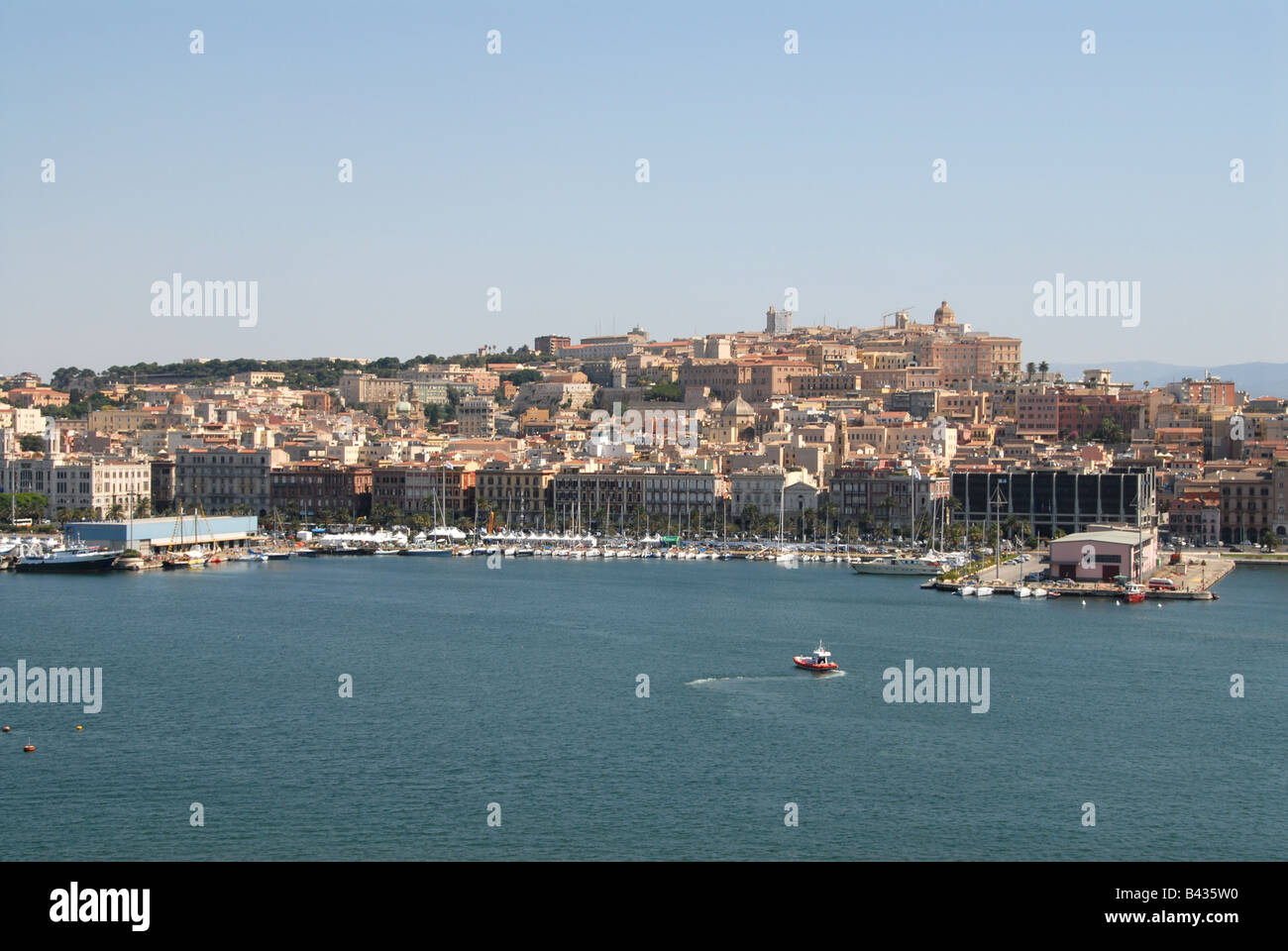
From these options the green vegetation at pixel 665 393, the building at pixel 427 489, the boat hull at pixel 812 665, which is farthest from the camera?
the green vegetation at pixel 665 393

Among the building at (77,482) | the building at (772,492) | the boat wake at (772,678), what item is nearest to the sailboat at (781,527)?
the building at (772,492)

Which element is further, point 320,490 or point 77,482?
point 320,490

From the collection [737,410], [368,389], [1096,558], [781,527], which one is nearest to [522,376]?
[368,389]

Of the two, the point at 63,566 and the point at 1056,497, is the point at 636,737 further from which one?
the point at 1056,497

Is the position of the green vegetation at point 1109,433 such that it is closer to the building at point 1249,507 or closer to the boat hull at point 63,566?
the building at point 1249,507

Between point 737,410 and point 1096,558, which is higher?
point 737,410

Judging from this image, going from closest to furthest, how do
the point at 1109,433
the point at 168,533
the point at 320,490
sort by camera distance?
the point at 168,533 → the point at 320,490 → the point at 1109,433
